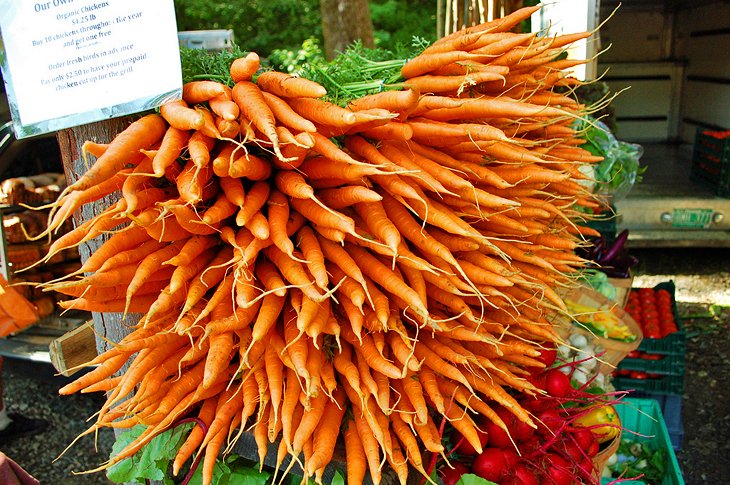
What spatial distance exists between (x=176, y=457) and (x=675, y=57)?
9070 millimetres

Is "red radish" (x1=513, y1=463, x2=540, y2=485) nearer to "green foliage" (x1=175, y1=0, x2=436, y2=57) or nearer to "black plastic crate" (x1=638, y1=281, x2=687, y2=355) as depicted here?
"black plastic crate" (x1=638, y1=281, x2=687, y2=355)

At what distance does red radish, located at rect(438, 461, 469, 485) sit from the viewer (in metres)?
1.71

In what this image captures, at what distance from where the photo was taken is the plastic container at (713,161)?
5320 millimetres

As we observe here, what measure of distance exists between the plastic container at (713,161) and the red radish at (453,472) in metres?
4.89

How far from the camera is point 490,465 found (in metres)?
1.70

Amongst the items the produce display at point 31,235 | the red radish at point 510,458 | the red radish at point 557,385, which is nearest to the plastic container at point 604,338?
the red radish at point 557,385

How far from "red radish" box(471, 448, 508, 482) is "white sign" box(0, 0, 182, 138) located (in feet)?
4.54

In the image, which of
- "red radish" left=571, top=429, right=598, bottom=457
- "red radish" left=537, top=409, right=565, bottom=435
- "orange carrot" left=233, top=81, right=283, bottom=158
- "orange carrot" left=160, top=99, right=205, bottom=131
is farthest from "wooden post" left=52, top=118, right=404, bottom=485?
"red radish" left=571, top=429, right=598, bottom=457

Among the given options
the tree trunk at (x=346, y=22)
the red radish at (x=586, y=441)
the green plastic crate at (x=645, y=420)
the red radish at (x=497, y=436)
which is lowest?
the green plastic crate at (x=645, y=420)

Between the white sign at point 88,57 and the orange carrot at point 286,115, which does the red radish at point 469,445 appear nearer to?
the orange carrot at point 286,115

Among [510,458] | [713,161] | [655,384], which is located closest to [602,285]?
[655,384]

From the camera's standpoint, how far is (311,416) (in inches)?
59.6

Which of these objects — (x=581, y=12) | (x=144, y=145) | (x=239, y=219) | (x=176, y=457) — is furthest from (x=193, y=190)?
(x=581, y=12)

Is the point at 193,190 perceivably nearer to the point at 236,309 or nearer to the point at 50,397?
the point at 236,309
